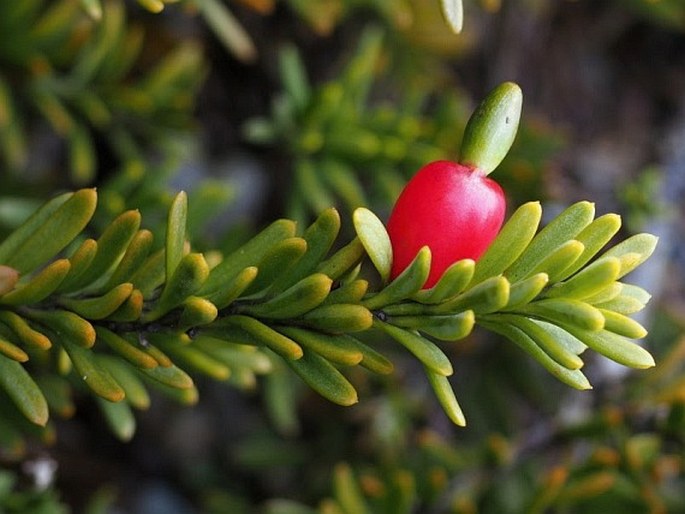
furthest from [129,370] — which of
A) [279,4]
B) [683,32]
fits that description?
[683,32]

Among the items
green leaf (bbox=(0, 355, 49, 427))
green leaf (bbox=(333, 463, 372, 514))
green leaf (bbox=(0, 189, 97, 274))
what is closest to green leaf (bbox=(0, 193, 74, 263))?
green leaf (bbox=(0, 189, 97, 274))

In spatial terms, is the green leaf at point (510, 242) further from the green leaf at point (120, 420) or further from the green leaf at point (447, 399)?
the green leaf at point (120, 420)

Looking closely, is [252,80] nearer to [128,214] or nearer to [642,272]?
[642,272]

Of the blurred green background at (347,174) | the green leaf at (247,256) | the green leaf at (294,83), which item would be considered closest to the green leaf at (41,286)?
the green leaf at (247,256)

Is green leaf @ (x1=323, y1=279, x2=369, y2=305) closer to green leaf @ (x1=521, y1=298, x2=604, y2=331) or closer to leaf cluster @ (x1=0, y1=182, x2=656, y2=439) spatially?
leaf cluster @ (x1=0, y1=182, x2=656, y2=439)

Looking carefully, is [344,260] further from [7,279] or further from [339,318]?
[7,279]
